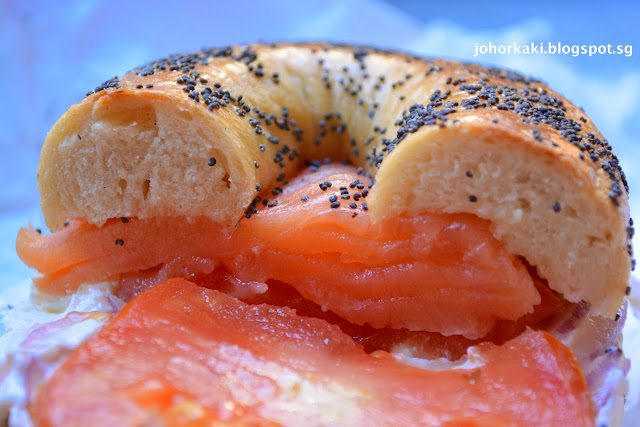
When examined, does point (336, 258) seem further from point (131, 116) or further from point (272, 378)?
point (131, 116)

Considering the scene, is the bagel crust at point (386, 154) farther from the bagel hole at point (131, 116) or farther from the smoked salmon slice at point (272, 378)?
the smoked salmon slice at point (272, 378)

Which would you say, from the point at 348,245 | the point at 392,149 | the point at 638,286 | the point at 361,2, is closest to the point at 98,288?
the point at 348,245

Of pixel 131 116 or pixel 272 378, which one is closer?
pixel 272 378

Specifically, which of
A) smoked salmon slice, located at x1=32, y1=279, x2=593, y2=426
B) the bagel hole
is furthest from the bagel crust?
smoked salmon slice, located at x1=32, y1=279, x2=593, y2=426

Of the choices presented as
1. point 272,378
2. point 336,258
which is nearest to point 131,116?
point 336,258

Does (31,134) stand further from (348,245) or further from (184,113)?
(348,245)

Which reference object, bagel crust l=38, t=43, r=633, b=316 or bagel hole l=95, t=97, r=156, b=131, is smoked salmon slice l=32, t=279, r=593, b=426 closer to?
bagel crust l=38, t=43, r=633, b=316

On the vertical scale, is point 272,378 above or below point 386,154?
below

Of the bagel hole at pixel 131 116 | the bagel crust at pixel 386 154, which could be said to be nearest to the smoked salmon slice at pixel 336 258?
the bagel crust at pixel 386 154
